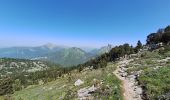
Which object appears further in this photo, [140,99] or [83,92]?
[83,92]

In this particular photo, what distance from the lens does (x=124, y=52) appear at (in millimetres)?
114188

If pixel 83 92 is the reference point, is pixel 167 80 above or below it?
above

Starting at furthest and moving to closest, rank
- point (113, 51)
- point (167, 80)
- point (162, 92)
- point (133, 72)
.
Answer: point (113, 51) < point (133, 72) < point (167, 80) < point (162, 92)

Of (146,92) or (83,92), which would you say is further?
(83,92)

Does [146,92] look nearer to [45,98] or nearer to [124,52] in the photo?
[45,98]

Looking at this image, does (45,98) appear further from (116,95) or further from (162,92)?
(162,92)

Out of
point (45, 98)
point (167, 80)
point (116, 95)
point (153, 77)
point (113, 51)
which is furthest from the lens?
point (113, 51)

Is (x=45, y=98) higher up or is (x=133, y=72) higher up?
(x=133, y=72)

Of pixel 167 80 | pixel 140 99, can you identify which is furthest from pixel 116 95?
pixel 167 80

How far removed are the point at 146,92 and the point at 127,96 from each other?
2822 millimetres

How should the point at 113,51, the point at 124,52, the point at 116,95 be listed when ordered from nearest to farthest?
the point at 116,95
the point at 124,52
the point at 113,51

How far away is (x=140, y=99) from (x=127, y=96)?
248 centimetres

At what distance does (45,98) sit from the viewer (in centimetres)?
4344

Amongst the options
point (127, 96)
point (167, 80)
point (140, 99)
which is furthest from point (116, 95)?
point (167, 80)
